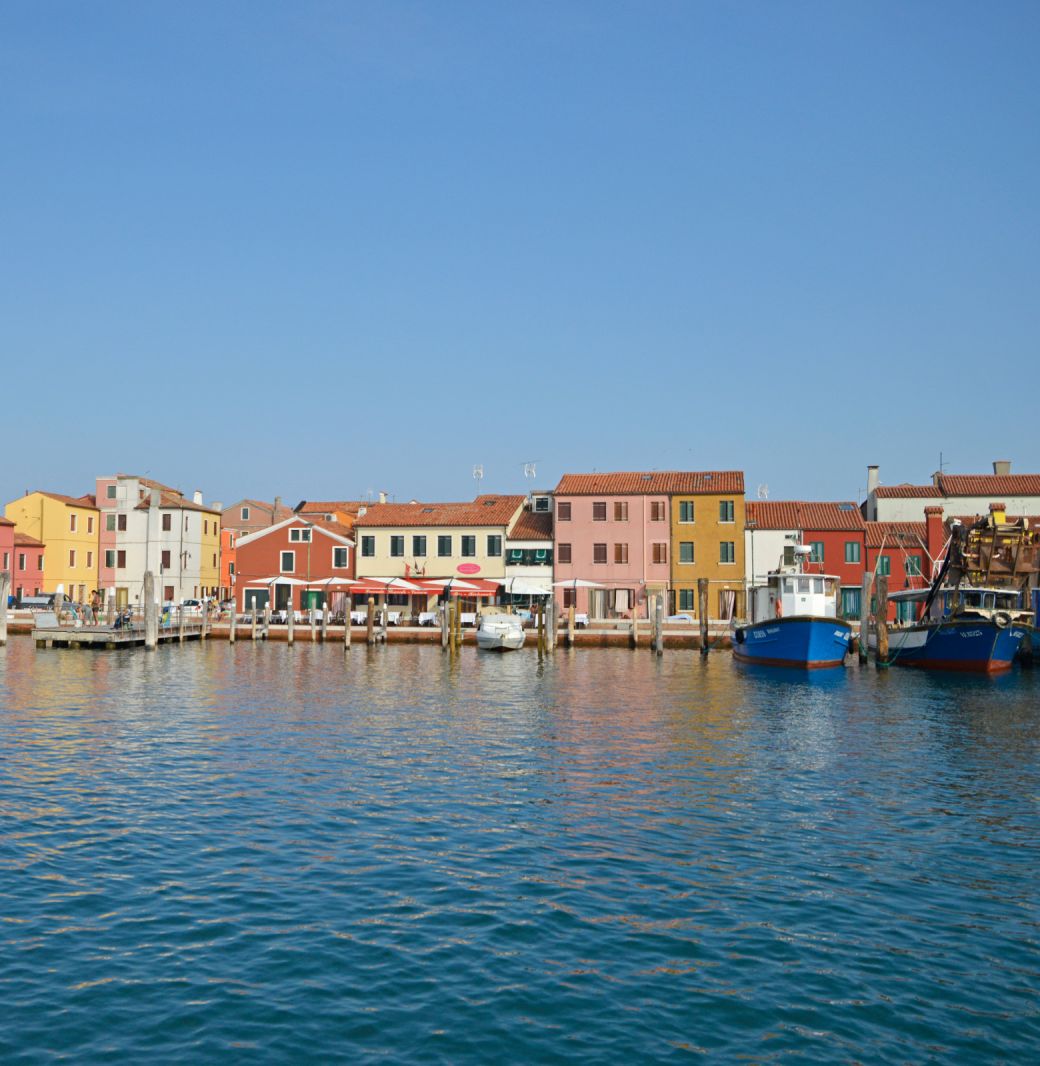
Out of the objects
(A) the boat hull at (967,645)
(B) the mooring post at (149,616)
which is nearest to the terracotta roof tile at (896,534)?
(A) the boat hull at (967,645)

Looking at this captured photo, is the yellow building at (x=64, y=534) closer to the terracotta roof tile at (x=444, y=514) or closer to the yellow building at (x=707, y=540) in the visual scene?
the terracotta roof tile at (x=444, y=514)

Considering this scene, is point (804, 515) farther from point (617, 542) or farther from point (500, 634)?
point (500, 634)

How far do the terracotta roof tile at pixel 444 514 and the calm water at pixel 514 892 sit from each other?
1863 inches

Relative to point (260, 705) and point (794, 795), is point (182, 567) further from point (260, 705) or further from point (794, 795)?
point (794, 795)

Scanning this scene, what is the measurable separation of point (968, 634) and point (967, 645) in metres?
0.53

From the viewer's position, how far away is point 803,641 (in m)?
48.7

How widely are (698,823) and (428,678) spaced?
2666 cm

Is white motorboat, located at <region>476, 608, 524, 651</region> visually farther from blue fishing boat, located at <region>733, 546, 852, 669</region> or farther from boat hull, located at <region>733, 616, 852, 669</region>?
boat hull, located at <region>733, 616, 852, 669</region>

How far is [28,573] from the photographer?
287 feet

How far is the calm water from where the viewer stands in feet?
35.4

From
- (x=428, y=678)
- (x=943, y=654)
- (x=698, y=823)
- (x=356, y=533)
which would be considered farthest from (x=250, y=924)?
(x=356, y=533)

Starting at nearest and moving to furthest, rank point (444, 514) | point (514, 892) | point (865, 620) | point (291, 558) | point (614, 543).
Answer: point (514, 892), point (865, 620), point (614, 543), point (444, 514), point (291, 558)

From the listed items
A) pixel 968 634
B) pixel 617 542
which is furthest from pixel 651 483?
pixel 968 634

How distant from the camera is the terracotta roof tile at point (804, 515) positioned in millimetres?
76062
